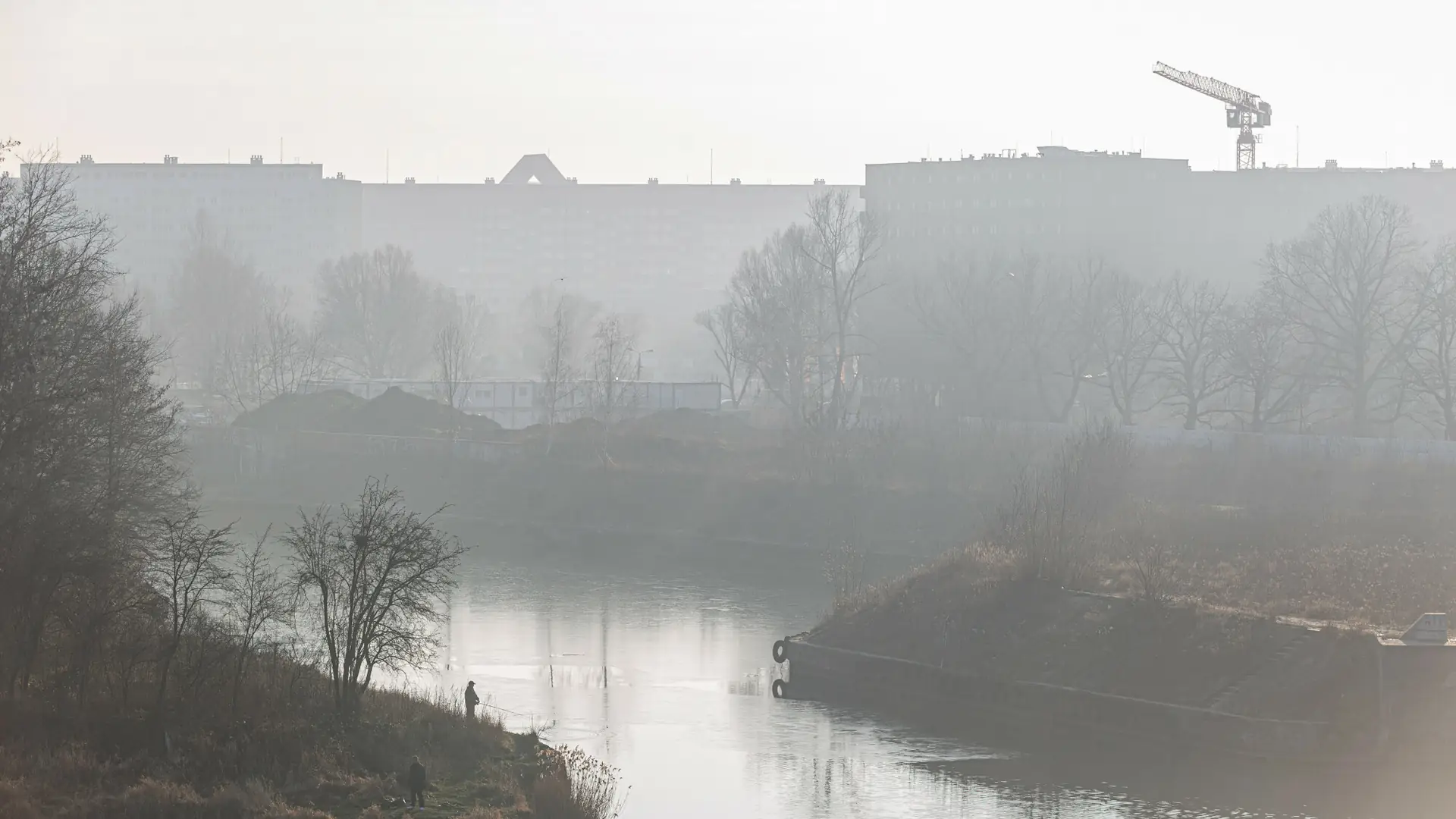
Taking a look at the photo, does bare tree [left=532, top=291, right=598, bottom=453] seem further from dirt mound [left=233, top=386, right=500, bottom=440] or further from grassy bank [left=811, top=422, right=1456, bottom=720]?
grassy bank [left=811, top=422, right=1456, bottom=720]

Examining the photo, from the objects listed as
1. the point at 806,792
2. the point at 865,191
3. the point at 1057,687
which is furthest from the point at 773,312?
the point at 806,792

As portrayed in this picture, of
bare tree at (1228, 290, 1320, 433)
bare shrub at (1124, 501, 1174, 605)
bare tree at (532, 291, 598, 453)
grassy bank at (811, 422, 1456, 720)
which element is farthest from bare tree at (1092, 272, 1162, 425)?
bare tree at (532, 291, 598, 453)

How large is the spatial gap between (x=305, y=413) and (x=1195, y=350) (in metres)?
42.3

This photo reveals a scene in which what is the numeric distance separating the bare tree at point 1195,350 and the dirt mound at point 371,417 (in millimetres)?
31176

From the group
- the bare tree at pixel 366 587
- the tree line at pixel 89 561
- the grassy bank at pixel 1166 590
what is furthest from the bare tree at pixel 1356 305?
the bare tree at pixel 366 587

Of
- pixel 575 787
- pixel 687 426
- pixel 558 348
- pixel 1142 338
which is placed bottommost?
pixel 575 787

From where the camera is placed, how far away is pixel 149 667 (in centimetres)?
2766

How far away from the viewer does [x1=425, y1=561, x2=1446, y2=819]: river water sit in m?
28.2

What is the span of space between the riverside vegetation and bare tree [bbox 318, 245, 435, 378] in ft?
262

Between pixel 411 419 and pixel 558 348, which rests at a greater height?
pixel 558 348

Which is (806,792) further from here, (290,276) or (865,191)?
(290,276)

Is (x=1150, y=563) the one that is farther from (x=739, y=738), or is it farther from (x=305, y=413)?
(x=305, y=413)

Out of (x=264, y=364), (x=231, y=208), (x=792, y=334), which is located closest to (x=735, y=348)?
(x=792, y=334)

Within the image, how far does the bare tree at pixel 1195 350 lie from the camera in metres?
66.8
